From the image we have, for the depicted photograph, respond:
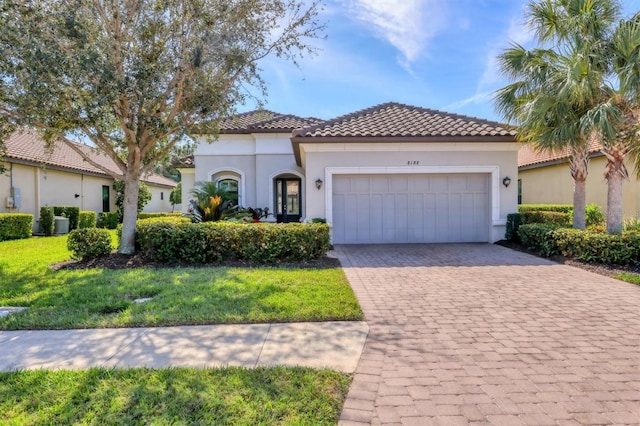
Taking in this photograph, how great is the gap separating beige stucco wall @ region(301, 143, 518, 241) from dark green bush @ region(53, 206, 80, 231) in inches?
532

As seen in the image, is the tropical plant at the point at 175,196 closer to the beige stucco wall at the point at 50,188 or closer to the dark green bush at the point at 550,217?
the beige stucco wall at the point at 50,188

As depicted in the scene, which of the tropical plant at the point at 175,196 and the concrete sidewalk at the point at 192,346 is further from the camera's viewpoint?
the tropical plant at the point at 175,196

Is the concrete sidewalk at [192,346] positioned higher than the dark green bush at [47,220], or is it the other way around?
the dark green bush at [47,220]

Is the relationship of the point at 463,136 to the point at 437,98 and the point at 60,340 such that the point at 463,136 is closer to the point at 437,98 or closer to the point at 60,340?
the point at 437,98

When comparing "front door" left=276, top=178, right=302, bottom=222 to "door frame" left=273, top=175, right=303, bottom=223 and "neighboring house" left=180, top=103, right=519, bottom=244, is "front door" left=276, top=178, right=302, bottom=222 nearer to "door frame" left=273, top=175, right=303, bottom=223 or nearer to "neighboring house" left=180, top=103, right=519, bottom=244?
"door frame" left=273, top=175, right=303, bottom=223

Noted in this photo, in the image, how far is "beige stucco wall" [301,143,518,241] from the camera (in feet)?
37.8

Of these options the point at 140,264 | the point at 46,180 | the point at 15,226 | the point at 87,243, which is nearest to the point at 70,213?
the point at 46,180

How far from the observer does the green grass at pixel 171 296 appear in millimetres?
4750

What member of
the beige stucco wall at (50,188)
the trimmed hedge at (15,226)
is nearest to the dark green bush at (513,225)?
the beige stucco wall at (50,188)

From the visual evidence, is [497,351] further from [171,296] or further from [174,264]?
[174,264]

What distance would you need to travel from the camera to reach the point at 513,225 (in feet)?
37.8

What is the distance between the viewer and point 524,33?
33.2 feet

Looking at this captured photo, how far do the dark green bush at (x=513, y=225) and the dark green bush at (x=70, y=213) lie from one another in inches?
788

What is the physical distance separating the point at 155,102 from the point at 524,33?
10851 millimetres
